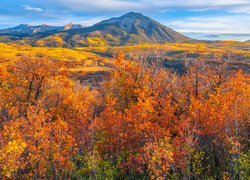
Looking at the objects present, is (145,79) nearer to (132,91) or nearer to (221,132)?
(132,91)

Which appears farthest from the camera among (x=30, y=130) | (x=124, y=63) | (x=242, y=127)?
(x=124, y=63)

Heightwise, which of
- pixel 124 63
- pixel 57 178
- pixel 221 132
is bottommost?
pixel 57 178

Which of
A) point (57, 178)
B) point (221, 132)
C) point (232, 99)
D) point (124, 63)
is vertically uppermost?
point (124, 63)

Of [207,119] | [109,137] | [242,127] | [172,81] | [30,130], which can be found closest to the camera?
[30,130]

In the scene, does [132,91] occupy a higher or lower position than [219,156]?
higher

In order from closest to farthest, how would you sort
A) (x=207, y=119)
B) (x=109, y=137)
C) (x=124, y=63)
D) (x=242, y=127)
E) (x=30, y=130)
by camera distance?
(x=30, y=130), (x=242, y=127), (x=207, y=119), (x=109, y=137), (x=124, y=63)

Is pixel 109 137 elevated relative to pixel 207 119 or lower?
lower

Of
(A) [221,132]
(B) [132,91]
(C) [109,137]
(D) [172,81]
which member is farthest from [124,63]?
(A) [221,132]

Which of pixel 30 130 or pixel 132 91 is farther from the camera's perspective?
pixel 132 91

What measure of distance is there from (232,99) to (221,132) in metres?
10.3

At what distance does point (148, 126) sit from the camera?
4753cm

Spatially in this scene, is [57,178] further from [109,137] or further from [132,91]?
[132,91]

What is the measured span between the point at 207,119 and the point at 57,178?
85.8 ft

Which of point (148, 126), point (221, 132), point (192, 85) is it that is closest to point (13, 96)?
point (148, 126)
